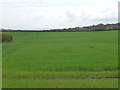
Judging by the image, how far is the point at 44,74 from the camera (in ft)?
56.5

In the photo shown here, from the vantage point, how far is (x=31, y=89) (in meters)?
12.3

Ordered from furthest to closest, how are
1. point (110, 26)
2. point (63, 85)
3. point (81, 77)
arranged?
1. point (110, 26)
2. point (81, 77)
3. point (63, 85)

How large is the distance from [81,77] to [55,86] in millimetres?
4202

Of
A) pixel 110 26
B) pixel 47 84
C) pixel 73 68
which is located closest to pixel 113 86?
pixel 47 84

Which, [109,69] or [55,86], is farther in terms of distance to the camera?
[109,69]

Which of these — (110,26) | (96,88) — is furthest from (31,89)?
(110,26)

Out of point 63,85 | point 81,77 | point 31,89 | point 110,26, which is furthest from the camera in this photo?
point 110,26

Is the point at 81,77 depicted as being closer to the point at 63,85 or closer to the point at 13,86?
the point at 63,85

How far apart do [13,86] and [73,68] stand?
823cm

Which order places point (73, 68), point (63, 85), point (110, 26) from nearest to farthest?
point (63, 85), point (73, 68), point (110, 26)

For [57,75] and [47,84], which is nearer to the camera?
[47,84]

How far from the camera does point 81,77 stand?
1681 centimetres

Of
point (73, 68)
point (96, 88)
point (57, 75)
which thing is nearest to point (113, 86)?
point (96, 88)

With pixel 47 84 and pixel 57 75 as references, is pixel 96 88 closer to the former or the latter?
pixel 47 84
